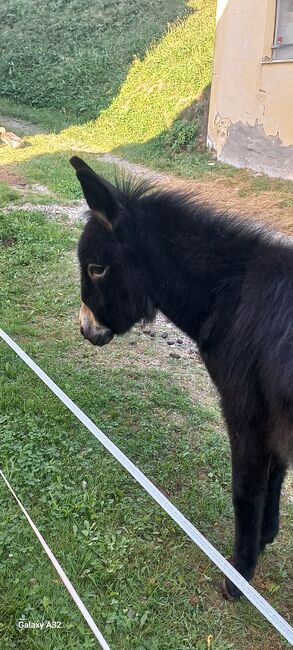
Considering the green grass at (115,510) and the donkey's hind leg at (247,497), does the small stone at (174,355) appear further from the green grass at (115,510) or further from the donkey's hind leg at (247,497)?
the donkey's hind leg at (247,497)

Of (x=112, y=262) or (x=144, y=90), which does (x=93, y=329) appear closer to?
(x=112, y=262)

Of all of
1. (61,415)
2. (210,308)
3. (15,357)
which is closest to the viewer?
(210,308)

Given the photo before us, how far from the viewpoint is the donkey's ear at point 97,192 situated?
8.23 feet

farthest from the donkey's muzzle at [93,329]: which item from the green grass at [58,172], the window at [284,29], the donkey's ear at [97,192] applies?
the window at [284,29]

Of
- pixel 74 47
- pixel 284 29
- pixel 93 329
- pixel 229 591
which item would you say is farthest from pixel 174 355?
pixel 74 47

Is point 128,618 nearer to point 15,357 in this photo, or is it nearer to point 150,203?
point 150,203

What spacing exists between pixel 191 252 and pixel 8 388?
193 centimetres

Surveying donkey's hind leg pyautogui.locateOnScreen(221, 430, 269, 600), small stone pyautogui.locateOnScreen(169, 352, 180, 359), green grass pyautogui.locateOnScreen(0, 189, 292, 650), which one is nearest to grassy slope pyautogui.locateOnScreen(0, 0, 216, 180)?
small stone pyautogui.locateOnScreen(169, 352, 180, 359)

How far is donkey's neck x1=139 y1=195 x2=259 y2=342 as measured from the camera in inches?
99.6

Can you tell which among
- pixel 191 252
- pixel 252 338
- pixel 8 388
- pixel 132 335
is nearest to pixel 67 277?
pixel 132 335

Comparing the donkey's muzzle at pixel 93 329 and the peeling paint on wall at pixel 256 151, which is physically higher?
the donkey's muzzle at pixel 93 329

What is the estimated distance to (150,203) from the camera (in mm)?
2781

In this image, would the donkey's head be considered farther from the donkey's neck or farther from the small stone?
the small stone

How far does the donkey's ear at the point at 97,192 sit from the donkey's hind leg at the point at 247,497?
1.19m
